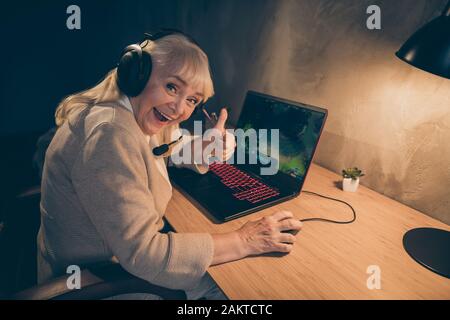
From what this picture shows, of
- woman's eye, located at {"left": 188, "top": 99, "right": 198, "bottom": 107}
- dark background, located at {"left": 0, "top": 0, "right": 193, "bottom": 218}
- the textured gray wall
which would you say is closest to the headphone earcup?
woman's eye, located at {"left": 188, "top": 99, "right": 198, "bottom": 107}

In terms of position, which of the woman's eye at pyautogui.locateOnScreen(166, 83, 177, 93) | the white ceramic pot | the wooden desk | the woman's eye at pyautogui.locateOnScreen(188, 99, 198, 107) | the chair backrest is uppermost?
the woman's eye at pyautogui.locateOnScreen(166, 83, 177, 93)

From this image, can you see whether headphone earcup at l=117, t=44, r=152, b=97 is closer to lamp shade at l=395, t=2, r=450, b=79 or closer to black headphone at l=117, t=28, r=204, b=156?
black headphone at l=117, t=28, r=204, b=156

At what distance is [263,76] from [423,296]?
132cm

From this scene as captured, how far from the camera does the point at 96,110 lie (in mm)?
802

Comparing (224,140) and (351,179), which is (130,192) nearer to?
(224,140)

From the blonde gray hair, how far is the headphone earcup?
1.1 inches

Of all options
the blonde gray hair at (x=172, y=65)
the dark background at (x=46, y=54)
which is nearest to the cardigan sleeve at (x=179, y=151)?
the blonde gray hair at (x=172, y=65)

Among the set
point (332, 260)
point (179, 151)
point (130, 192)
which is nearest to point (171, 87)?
point (130, 192)

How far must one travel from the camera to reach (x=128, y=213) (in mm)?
701

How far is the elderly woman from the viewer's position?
0.71m

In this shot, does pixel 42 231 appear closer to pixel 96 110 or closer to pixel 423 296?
pixel 96 110

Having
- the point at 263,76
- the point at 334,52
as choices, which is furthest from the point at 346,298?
the point at 263,76

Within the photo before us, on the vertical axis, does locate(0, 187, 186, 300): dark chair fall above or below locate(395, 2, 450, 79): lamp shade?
below
